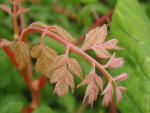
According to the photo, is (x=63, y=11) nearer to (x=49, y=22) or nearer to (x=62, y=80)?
(x=49, y=22)

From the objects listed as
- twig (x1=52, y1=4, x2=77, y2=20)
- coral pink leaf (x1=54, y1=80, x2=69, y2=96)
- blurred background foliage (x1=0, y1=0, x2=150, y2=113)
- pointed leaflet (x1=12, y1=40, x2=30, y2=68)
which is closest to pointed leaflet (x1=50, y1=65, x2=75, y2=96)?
coral pink leaf (x1=54, y1=80, x2=69, y2=96)

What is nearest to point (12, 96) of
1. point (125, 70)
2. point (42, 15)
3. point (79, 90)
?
point (79, 90)

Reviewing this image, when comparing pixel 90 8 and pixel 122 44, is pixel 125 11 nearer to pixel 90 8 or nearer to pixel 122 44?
pixel 122 44

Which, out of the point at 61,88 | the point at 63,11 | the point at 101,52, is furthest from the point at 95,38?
the point at 63,11

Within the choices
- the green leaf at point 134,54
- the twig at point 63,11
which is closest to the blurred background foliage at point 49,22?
the twig at point 63,11

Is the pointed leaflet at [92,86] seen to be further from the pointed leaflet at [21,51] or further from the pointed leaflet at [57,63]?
the pointed leaflet at [21,51]
